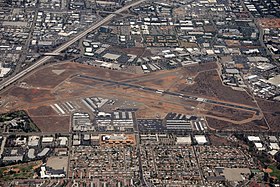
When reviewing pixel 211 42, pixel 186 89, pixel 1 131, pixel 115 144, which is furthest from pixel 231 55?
pixel 1 131

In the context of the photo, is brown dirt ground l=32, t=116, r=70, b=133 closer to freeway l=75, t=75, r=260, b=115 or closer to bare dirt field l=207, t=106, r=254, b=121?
freeway l=75, t=75, r=260, b=115

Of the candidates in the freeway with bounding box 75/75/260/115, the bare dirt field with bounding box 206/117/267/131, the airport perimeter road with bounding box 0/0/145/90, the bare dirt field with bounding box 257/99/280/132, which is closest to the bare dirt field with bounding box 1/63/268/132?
the bare dirt field with bounding box 206/117/267/131

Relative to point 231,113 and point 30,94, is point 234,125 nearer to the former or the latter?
point 231,113

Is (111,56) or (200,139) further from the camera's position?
(111,56)

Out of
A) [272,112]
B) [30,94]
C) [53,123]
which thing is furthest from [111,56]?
[272,112]

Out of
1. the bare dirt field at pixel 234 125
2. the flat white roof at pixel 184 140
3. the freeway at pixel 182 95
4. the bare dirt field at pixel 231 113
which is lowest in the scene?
the flat white roof at pixel 184 140

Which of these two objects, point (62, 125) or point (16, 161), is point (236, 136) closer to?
point (62, 125)

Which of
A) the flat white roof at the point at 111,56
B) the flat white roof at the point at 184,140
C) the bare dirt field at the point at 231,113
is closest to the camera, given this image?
the flat white roof at the point at 184,140

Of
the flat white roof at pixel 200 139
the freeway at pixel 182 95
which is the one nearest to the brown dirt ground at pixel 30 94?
the freeway at pixel 182 95

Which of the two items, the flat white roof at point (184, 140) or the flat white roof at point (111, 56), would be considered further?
the flat white roof at point (111, 56)

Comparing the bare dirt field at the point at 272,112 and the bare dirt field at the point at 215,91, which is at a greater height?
the bare dirt field at the point at 215,91

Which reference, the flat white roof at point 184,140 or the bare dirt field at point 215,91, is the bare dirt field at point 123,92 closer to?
the bare dirt field at point 215,91
